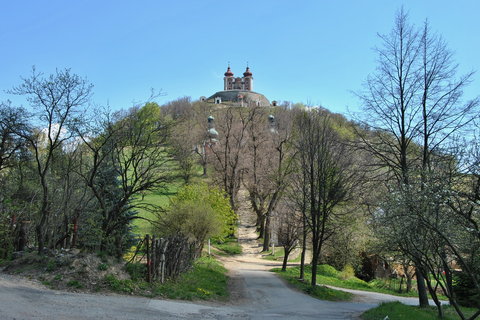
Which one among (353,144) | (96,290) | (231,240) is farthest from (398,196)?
(231,240)

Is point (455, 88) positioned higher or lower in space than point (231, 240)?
higher

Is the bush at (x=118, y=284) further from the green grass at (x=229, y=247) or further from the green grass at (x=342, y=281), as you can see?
the green grass at (x=229, y=247)

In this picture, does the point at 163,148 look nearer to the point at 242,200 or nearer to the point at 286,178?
the point at 286,178

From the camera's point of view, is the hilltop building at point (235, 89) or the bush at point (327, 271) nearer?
the bush at point (327, 271)

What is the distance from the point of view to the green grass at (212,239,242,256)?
3825 cm

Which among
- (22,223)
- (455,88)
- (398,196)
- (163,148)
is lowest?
(22,223)

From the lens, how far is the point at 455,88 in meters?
14.4

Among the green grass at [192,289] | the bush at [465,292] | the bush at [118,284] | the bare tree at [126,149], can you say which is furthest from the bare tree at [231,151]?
the bush at [118,284]

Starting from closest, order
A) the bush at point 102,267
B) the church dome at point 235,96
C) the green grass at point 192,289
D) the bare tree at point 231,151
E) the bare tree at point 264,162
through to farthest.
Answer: the bush at point 102,267 → the green grass at point 192,289 → the bare tree at point 264,162 → the bare tree at point 231,151 → the church dome at point 235,96

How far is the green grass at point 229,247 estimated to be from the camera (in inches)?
1506

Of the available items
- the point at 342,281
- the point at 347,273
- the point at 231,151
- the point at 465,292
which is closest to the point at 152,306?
the point at 465,292

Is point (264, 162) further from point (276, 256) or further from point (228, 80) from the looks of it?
point (228, 80)

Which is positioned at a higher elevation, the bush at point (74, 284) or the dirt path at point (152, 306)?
the bush at point (74, 284)

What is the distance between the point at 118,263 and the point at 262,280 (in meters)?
10.4
